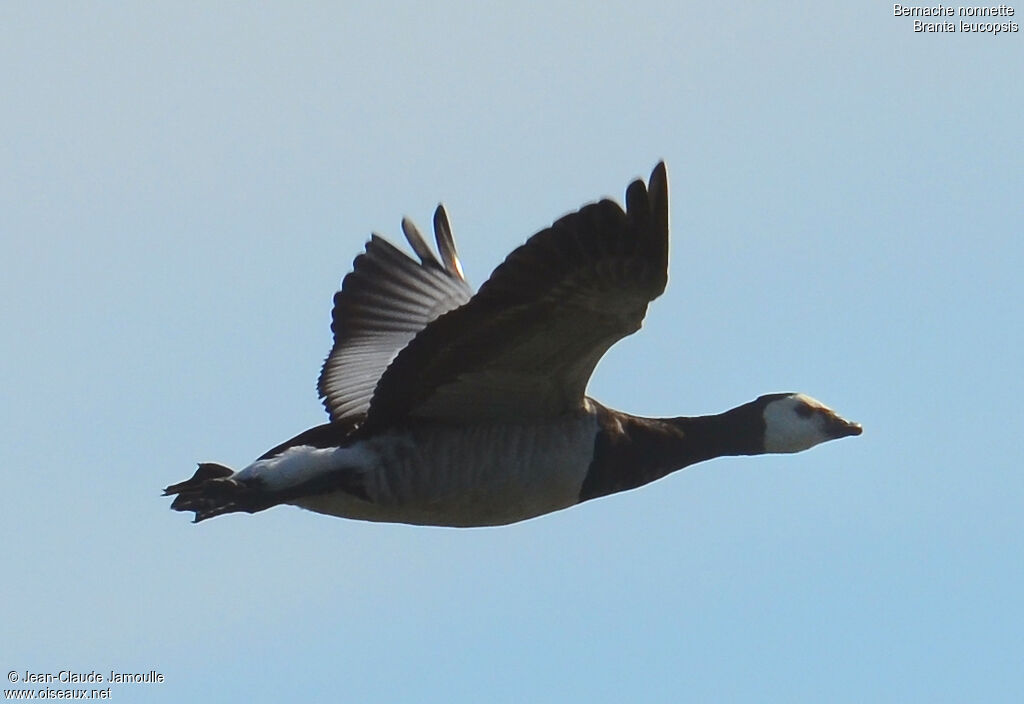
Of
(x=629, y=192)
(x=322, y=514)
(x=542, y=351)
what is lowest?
(x=322, y=514)

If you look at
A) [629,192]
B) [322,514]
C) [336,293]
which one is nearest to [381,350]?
[336,293]

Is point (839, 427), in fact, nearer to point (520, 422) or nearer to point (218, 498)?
point (520, 422)

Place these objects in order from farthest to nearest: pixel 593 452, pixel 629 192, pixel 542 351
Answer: pixel 593 452, pixel 542 351, pixel 629 192

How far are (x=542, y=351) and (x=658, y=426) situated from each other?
1652mm

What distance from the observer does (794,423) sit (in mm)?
13609

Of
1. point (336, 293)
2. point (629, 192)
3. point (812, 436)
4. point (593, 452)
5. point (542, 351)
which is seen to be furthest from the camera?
point (336, 293)

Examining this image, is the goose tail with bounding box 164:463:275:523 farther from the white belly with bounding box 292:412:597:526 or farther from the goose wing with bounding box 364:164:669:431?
the goose wing with bounding box 364:164:669:431

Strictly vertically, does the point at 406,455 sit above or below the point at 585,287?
below

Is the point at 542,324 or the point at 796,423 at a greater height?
the point at 542,324

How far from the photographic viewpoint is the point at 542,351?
11562 mm

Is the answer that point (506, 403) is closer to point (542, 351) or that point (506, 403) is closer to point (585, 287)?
point (542, 351)

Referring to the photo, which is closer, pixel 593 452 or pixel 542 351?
pixel 542 351

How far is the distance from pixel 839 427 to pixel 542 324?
3.44 meters

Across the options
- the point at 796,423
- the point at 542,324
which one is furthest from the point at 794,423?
the point at 542,324
